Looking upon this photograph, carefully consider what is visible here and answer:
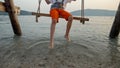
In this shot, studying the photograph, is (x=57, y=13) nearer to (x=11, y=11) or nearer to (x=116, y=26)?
(x=11, y=11)

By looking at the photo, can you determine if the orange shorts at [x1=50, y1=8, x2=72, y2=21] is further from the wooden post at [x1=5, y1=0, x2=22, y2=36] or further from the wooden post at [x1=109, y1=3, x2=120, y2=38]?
the wooden post at [x1=109, y1=3, x2=120, y2=38]

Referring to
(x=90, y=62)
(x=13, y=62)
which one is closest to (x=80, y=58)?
(x=90, y=62)

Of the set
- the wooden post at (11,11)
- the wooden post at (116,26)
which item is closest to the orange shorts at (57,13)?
the wooden post at (11,11)

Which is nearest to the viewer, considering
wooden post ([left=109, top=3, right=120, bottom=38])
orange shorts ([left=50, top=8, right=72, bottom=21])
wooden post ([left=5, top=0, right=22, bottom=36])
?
orange shorts ([left=50, top=8, right=72, bottom=21])

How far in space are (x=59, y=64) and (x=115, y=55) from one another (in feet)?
8.06

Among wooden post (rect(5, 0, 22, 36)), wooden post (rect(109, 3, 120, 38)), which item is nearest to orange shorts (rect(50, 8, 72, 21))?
wooden post (rect(5, 0, 22, 36))

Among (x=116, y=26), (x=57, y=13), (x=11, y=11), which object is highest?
(x=57, y=13)

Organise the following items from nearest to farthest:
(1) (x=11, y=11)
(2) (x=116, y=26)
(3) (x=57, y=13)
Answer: (3) (x=57, y=13) → (1) (x=11, y=11) → (2) (x=116, y=26)

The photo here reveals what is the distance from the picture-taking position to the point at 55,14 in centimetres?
802

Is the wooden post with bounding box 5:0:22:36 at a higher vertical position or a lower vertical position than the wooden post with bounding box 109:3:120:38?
higher

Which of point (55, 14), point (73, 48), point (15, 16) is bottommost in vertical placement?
point (73, 48)

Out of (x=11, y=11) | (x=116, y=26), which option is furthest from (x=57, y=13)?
(x=116, y=26)

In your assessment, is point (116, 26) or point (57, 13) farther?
point (116, 26)

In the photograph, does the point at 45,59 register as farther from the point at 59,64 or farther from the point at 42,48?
Result: the point at 42,48
